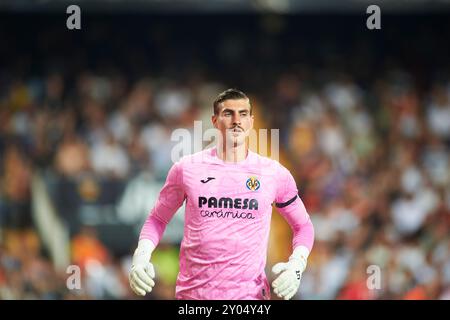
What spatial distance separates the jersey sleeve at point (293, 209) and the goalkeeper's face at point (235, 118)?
1.40 ft

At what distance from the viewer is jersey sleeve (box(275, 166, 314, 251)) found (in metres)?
6.31

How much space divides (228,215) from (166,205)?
1.54ft

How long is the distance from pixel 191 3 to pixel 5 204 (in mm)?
5654

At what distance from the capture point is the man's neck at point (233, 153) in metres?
6.30

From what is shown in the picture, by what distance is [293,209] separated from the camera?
20.9 feet

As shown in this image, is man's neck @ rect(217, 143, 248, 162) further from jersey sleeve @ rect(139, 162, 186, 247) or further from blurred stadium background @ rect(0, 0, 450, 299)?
blurred stadium background @ rect(0, 0, 450, 299)

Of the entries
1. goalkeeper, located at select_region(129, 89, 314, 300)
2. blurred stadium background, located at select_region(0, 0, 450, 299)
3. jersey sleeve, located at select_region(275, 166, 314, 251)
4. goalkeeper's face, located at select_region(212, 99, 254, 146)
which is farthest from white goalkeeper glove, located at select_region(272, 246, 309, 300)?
blurred stadium background, located at select_region(0, 0, 450, 299)

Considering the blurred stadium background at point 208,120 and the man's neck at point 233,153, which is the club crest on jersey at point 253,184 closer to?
the man's neck at point 233,153

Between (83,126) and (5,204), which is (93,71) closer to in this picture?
(83,126)

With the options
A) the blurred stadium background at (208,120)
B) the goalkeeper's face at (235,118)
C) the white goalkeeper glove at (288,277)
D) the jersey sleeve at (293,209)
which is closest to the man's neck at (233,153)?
the goalkeeper's face at (235,118)

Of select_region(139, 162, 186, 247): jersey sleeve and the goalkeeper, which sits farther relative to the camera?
select_region(139, 162, 186, 247): jersey sleeve

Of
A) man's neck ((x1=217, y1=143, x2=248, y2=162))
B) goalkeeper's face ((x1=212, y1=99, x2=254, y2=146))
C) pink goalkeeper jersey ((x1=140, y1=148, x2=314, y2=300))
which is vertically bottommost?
pink goalkeeper jersey ((x1=140, y1=148, x2=314, y2=300))

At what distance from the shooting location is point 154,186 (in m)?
13.4

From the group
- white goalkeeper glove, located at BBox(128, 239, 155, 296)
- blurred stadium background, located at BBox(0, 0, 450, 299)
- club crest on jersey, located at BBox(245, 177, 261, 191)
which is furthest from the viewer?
blurred stadium background, located at BBox(0, 0, 450, 299)
